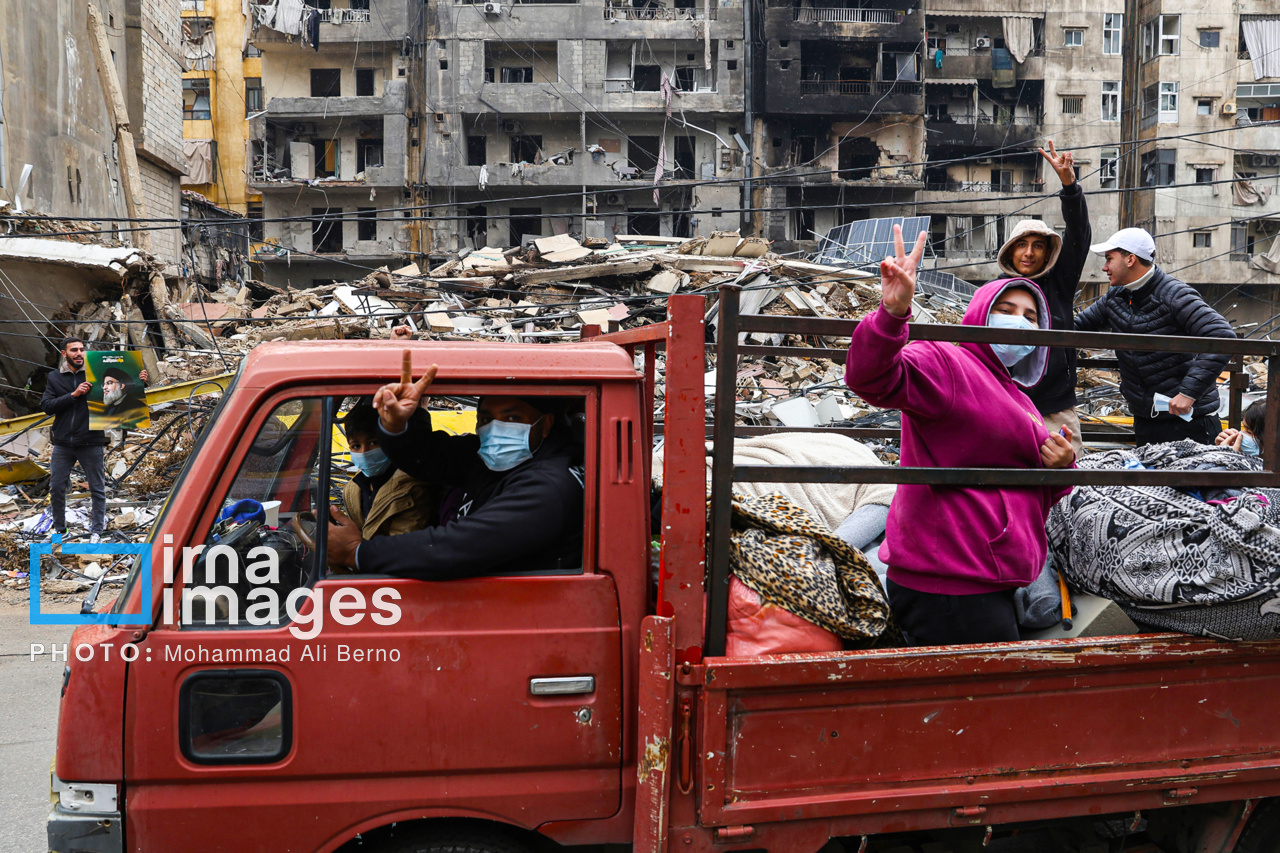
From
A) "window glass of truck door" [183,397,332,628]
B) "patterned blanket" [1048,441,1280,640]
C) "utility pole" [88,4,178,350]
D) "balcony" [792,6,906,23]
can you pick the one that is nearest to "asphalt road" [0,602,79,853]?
"window glass of truck door" [183,397,332,628]

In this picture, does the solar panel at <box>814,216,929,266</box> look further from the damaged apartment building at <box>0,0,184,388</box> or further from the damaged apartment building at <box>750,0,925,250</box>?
the damaged apartment building at <box>0,0,184,388</box>

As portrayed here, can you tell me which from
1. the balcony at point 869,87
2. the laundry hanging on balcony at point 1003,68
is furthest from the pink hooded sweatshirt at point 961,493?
the laundry hanging on balcony at point 1003,68

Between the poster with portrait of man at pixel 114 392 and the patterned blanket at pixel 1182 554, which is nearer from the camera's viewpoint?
the patterned blanket at pixel 1182 554

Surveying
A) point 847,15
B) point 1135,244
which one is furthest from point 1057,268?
point 847,15

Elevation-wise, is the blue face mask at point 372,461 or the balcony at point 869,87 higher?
the balcony at point 869,87

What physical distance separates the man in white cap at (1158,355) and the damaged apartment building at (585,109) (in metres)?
31.1

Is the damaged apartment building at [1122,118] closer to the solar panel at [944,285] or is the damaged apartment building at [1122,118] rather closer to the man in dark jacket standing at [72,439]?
the solar panel at [944,285]

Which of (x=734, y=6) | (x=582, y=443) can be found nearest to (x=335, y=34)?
(x=734, y=6)

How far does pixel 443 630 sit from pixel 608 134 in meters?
36.3

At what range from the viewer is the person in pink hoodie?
2396 mm

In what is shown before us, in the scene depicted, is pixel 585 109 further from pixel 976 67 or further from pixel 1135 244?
pixel 1135 244

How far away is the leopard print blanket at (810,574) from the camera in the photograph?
2.31 metres

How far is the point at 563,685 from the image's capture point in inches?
88.0

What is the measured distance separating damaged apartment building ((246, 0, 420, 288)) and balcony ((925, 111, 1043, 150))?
72.3 feet
